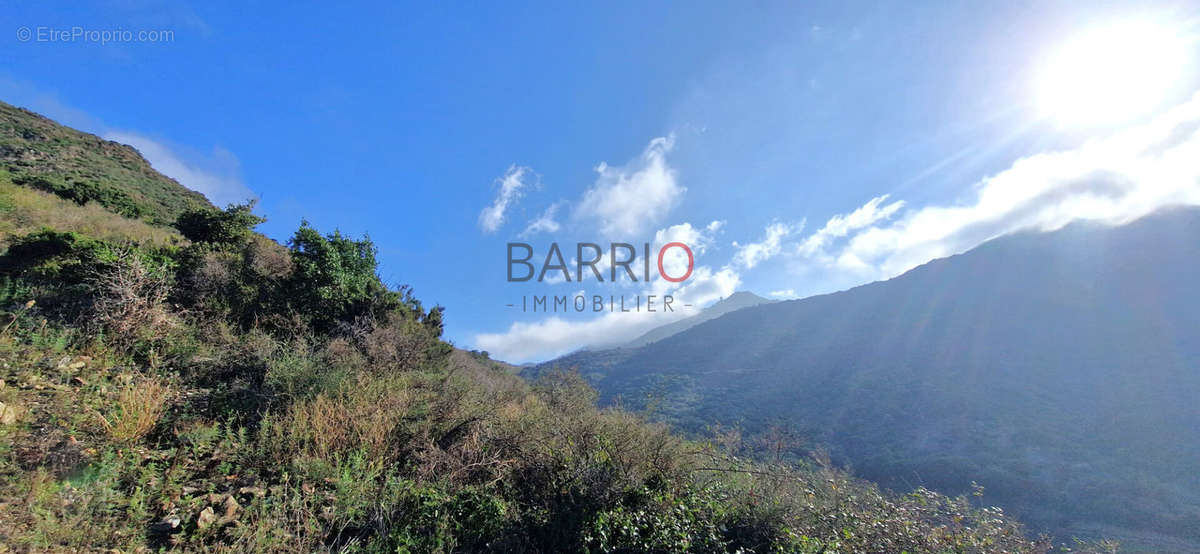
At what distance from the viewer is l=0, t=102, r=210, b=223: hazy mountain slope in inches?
493

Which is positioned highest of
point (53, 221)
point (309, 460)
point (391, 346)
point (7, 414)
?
point (53, 221)

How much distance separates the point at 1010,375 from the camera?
148 feet

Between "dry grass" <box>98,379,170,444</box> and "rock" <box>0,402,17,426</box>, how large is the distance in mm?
553

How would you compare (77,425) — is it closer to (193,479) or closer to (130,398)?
(130,398)

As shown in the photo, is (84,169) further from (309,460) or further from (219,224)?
(309,460)

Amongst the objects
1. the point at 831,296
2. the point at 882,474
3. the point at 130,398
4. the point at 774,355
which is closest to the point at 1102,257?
the point at 831,296

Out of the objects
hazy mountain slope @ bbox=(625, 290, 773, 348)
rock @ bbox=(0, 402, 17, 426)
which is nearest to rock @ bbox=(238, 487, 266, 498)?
rock @ bbox=(0, 402, 17, 426)

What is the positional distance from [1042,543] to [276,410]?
9.01 meters

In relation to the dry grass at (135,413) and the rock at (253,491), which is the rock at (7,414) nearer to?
the dry grass at (135,413)

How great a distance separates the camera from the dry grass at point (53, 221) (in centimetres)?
756

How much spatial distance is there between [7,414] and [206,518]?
7.56 ft

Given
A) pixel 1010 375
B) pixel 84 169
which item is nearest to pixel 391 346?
pixel 84 169

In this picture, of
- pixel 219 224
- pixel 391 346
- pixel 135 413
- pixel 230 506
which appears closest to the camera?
pixel 230 506

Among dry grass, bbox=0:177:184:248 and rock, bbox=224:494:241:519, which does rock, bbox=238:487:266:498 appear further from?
dry grass, bbox=0:177:184:248
